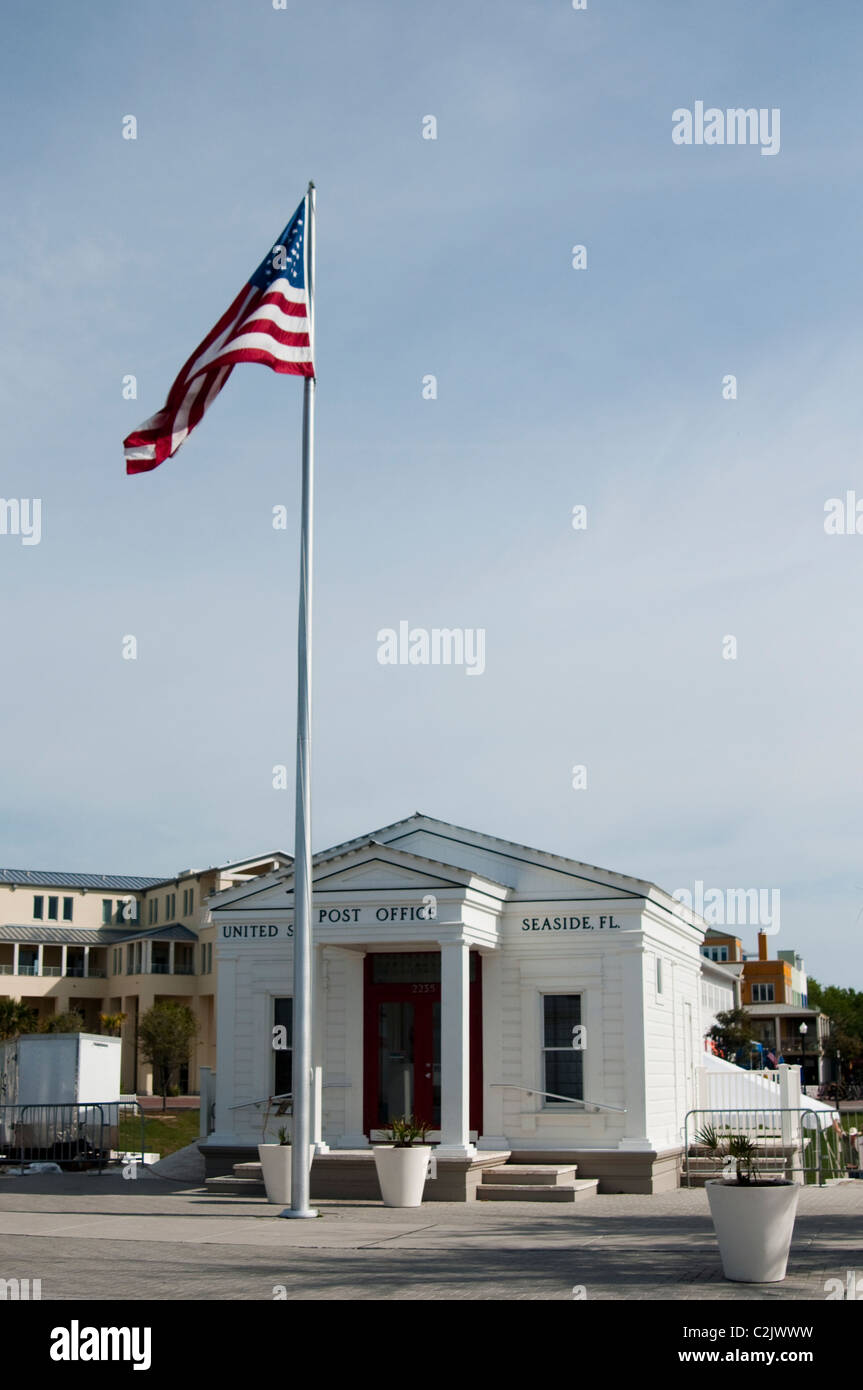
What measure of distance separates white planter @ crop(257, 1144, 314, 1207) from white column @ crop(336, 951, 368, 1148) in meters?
4.81

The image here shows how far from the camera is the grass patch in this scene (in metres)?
41.4

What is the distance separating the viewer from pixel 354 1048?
25.1 m

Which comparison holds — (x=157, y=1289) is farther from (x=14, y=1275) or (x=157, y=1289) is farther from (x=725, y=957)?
(x=725, y=957)

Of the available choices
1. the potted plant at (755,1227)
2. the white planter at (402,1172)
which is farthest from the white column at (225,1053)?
the potted plant at (755,1227)

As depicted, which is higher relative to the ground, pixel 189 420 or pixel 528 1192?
pixel 189 420

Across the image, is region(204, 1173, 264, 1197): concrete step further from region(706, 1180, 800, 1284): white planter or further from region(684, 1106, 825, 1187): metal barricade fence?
region(706, 1180, 800, 1284): white planter

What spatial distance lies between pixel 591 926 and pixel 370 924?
385 centimetres

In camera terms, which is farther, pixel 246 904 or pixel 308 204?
pixel 246 904

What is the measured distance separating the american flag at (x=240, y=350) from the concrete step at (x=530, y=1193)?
38.6 ft

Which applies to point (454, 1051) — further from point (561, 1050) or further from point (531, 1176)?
point (561, 1050)

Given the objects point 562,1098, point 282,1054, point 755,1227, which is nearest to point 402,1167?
point 562,1098
